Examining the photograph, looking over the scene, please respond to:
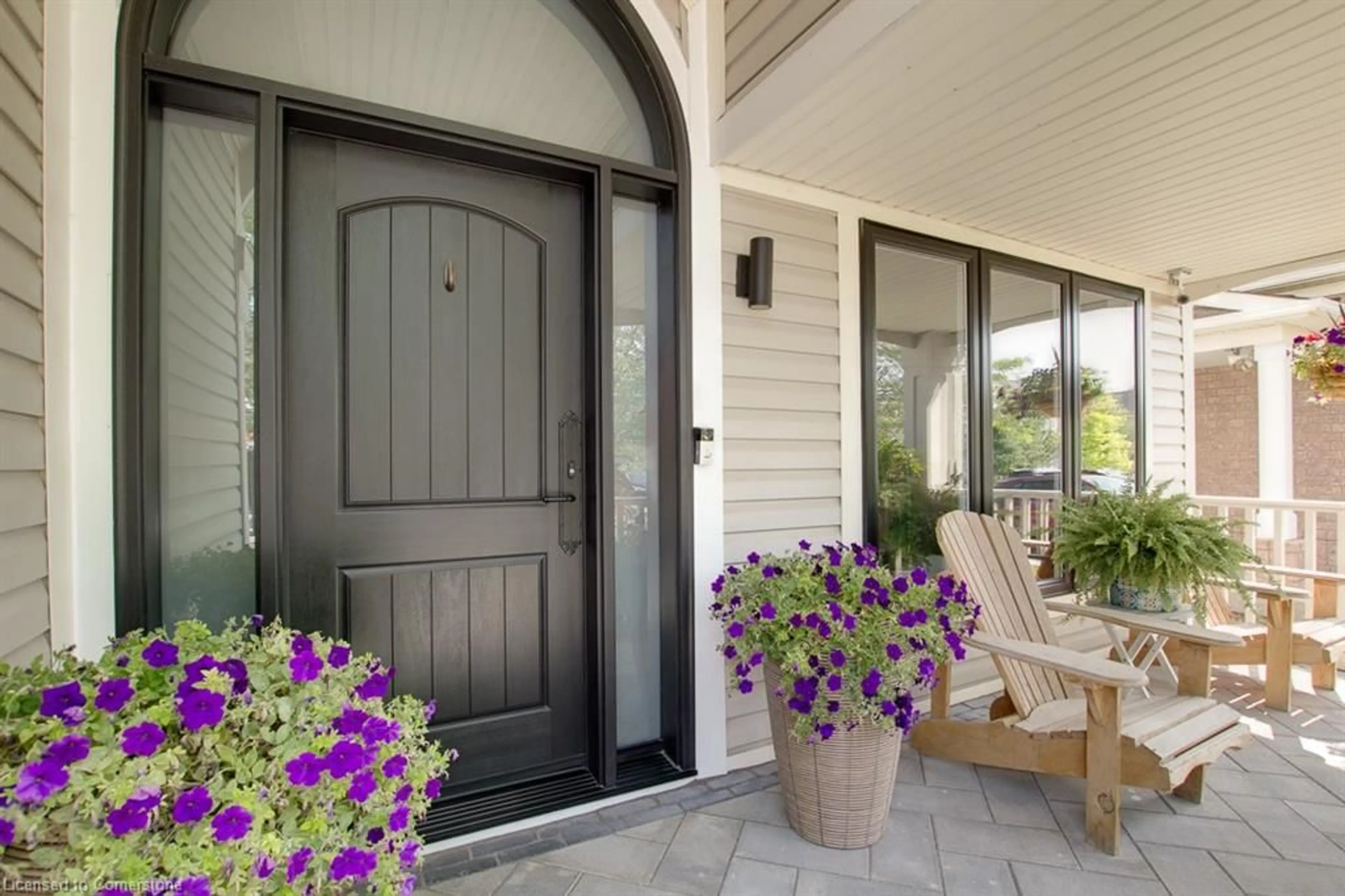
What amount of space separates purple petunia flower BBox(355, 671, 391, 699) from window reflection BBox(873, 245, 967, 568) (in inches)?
85.1

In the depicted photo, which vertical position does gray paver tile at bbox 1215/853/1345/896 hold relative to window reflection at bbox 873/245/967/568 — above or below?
below

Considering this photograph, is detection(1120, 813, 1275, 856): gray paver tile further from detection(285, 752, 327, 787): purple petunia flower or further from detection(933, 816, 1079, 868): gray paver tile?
detection(285, 752, 327, 787): purple petunia flower

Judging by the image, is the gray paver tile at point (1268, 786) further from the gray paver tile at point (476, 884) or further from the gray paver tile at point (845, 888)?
the gray paver tile at point (476, 884)

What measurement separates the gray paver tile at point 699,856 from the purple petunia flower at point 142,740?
1325 mm

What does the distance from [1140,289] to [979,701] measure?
9.05 feet

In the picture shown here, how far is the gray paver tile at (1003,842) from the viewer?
6.23ft

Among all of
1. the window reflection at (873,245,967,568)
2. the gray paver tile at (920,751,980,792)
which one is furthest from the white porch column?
the gray paver tile at (920,751,980,792)

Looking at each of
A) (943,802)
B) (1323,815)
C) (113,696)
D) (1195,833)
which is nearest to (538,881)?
(113,696)

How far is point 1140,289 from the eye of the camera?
13.1 feet

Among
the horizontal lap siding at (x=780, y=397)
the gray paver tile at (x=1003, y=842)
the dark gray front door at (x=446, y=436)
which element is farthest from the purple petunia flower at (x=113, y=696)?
the gray paver tile at (x=1003, y=842)

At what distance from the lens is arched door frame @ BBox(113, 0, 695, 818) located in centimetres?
160

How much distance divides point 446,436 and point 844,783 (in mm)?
1602

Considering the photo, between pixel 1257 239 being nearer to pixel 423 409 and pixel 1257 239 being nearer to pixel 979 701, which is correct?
pixel 979 701

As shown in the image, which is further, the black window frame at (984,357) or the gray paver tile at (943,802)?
the black window frame at (984,357)
